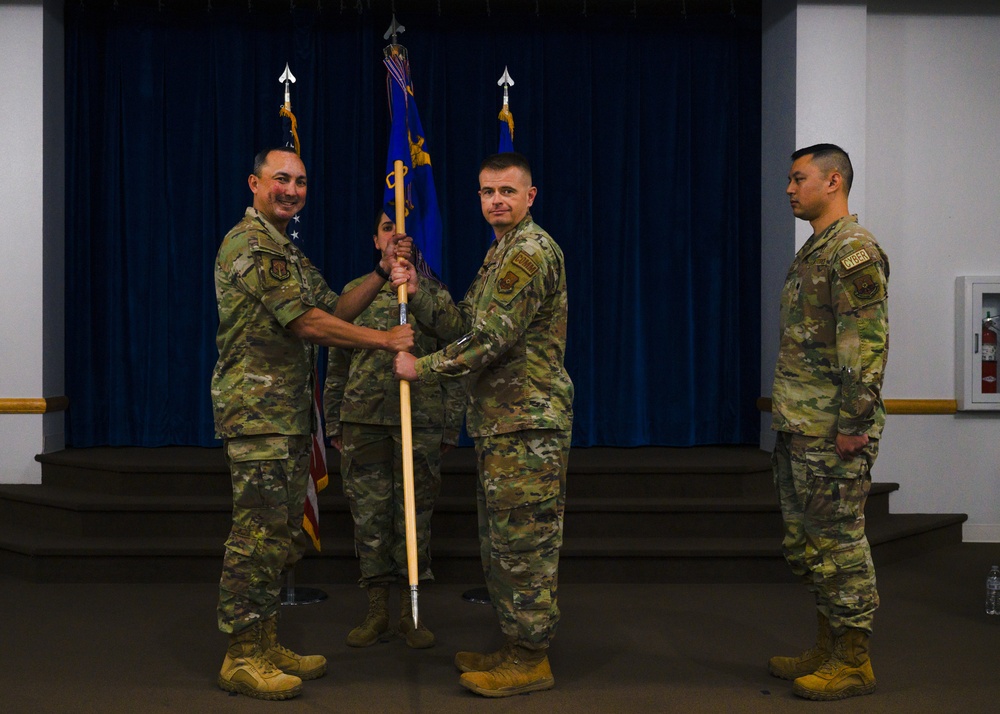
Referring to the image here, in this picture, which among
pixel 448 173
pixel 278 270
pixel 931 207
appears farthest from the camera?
pixel 448 173

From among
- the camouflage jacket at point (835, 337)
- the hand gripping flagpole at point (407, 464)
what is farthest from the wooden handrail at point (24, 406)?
the camouflage jacket at point (835, 337)

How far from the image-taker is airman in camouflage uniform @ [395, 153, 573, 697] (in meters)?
3.16

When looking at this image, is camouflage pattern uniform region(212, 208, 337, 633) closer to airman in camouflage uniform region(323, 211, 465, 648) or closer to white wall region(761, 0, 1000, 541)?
airman in camouflage uniform region(323, 211, 465, 648)

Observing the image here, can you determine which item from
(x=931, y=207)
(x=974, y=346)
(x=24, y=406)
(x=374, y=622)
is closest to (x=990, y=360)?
(x=974, y=346)

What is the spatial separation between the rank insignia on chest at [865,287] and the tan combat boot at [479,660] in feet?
5.72

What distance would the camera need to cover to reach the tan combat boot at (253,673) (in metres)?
3.20

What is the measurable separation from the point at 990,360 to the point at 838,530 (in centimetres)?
341

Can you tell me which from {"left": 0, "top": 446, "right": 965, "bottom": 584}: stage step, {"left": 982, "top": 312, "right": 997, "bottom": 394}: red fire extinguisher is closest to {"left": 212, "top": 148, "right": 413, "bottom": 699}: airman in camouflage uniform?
{"left": 0, "top": 446, "right": 965, "bottom": 584}: stage step

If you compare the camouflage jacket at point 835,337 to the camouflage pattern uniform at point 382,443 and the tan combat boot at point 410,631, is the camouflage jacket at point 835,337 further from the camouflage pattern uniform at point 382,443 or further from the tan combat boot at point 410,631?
the tan combat boot at point 410,631

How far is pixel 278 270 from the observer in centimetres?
322

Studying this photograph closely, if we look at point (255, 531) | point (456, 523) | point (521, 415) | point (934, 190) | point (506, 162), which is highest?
point (934, 190)

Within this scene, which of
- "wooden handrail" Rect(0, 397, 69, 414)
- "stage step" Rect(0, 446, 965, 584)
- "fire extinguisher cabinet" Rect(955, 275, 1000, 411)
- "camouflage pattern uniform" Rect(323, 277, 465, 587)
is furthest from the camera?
"fire extinguisher cabinet" Rect(955, 275, 1000, 411)

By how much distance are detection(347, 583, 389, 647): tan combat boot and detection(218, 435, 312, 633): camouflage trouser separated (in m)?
0.61

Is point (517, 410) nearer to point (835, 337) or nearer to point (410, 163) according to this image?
point (835, 337)
